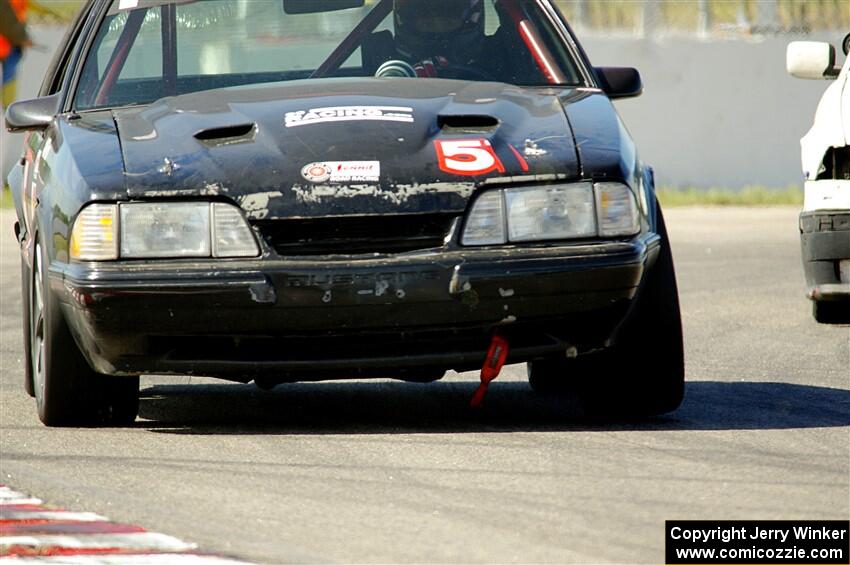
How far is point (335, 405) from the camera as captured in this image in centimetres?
654

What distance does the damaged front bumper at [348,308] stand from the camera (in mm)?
5348

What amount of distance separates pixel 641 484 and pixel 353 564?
1101 mm

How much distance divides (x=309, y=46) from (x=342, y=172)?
4.66 feet

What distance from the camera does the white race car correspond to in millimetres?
7629

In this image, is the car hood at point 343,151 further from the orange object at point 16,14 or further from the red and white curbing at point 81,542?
the orange object at point 16,14

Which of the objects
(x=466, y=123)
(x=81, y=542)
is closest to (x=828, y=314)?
(x=466, y=123)

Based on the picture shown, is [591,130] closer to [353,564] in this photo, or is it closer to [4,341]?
[353,564]

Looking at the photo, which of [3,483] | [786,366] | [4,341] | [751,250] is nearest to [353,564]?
[3,483]

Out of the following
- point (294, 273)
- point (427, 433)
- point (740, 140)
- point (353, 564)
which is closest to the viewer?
point (353, 564)

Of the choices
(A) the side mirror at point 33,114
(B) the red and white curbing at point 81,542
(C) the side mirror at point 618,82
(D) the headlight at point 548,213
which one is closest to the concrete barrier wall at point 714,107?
(C) the side mirror at point 618,82

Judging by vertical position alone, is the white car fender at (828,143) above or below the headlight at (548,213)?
below

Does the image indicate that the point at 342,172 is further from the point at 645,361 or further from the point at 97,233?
the point at 645,361

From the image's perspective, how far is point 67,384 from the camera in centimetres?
589

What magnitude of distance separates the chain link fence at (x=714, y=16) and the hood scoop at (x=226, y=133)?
40.1 feet
